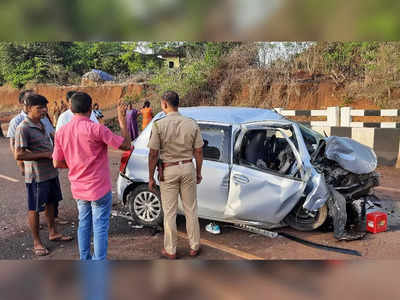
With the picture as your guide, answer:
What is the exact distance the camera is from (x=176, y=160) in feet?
13.0

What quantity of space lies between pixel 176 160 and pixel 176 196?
42cm

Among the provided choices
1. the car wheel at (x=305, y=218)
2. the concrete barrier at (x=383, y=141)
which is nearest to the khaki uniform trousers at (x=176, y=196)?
the car wheel at (x=305, y=218)

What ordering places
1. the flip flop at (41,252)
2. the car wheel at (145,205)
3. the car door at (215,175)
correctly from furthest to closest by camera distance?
the car wheel at (145,205) < the car door at (215,175) < the flip flop at (41,252)

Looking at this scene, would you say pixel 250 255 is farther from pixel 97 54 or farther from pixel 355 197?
pixel 97 54

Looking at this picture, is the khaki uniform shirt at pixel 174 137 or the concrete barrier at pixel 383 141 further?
the concrete barrier at pixel 383 141

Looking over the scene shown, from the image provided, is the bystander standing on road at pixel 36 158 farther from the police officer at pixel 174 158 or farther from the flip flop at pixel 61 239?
the police officer at pixel 174 158

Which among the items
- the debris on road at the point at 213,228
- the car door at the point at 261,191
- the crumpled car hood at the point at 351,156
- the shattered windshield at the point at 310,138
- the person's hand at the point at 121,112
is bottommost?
the debris on road at the point at 213,228

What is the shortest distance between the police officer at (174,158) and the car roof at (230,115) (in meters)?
0.91

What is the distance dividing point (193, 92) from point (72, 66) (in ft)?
57.4

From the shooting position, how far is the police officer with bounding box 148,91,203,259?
154 inches

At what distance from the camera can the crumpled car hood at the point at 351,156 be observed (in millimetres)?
4711

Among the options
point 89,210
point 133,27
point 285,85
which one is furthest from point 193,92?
point 133,27

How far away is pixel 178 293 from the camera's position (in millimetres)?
1593

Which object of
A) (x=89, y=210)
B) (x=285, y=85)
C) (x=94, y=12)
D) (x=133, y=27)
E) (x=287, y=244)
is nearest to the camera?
(x=94, y=12)
